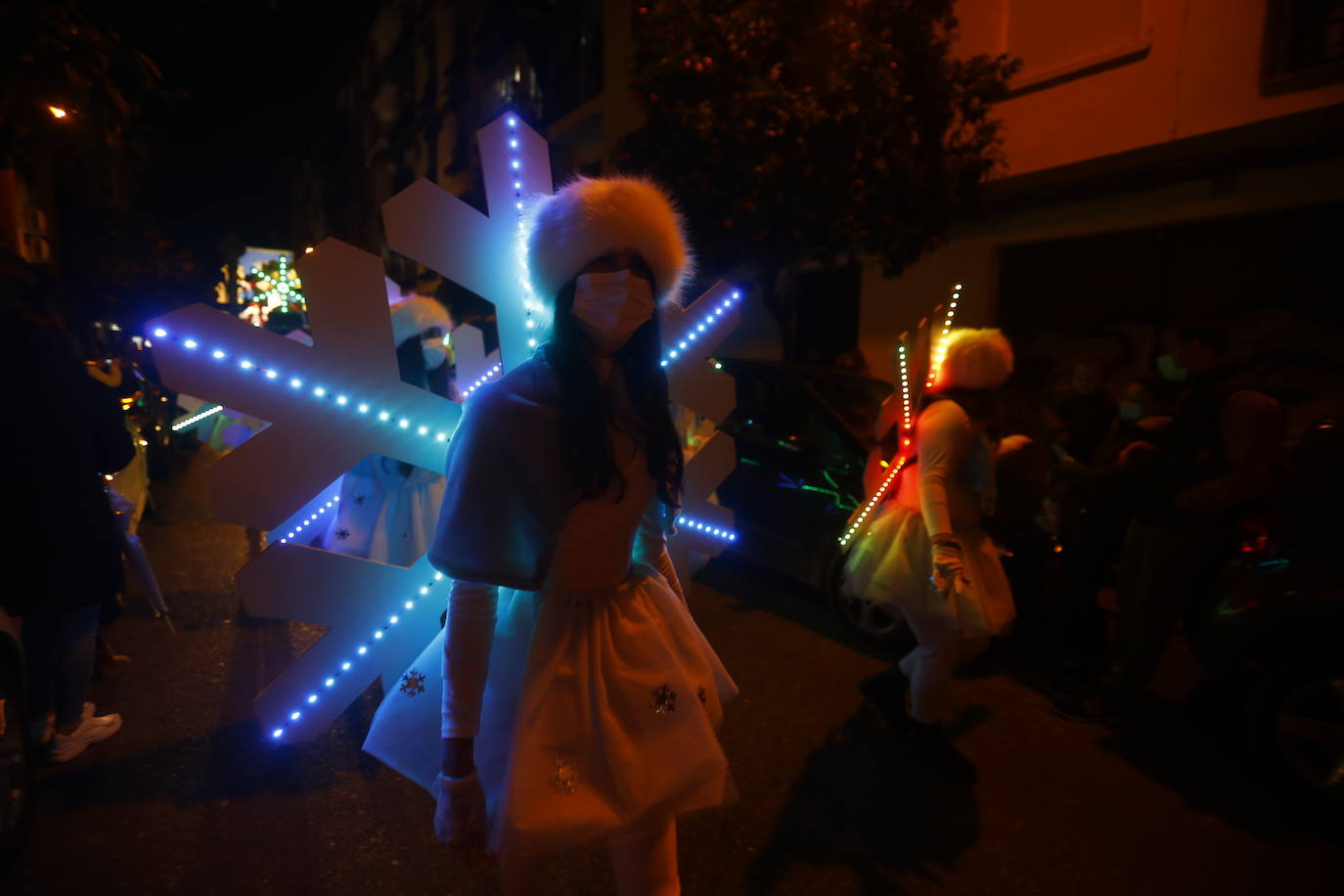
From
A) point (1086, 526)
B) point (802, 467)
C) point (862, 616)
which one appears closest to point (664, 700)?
point (862, 616)

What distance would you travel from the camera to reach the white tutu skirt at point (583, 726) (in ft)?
4.52

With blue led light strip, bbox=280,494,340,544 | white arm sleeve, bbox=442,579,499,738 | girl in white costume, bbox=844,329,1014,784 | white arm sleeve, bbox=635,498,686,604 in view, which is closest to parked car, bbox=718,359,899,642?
girl in white costume, bbox=844,329,1014,784

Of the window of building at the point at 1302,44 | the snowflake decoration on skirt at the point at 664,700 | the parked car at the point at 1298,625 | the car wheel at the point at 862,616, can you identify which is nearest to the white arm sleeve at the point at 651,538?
the snowflake decoration on skirt at the point at 664,700

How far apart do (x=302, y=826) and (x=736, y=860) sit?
1.62 meters

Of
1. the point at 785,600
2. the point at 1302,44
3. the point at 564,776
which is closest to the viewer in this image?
the point at 564,776

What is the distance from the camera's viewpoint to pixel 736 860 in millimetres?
2619

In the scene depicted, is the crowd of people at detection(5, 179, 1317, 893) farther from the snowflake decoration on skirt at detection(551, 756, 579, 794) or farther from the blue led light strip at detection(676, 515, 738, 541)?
the blue led light strip at detection(676, 515, 738, 541)

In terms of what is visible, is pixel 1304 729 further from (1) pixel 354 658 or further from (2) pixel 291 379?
(2) pixel 291 379

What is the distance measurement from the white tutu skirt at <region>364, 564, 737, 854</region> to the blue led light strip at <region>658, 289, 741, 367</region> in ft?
2.82

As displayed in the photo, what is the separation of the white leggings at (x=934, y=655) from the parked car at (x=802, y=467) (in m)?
1.27

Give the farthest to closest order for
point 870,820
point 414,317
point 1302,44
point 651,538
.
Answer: point 1302,44 < point 414,317 < point 870,820 < point 651,538

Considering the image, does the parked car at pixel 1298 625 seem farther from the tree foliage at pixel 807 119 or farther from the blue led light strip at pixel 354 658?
the tree foliage at pixel 807 119

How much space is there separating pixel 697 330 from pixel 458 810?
150 centimetres

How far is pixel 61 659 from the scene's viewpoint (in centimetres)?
302
